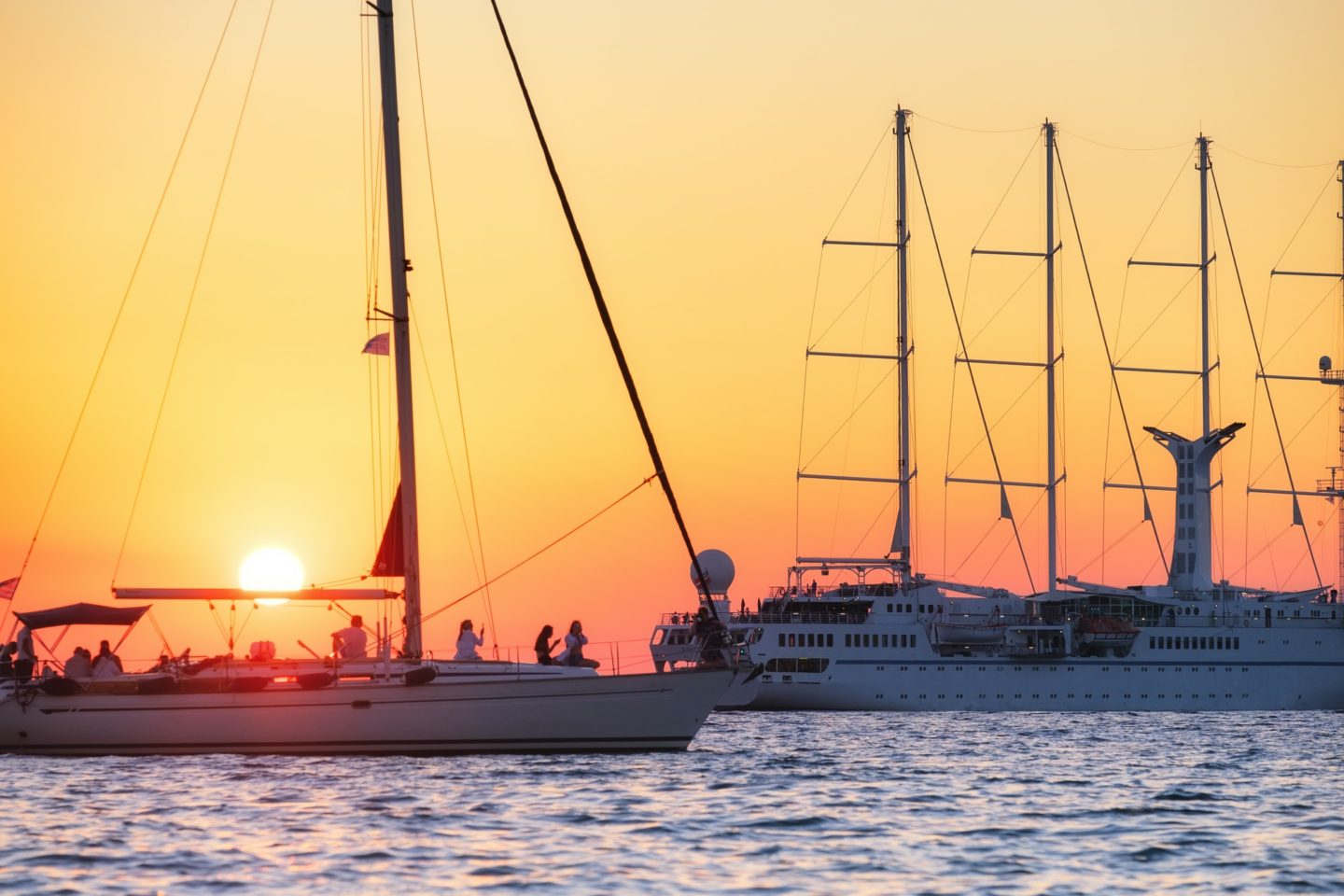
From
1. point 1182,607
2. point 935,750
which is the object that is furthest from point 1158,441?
point 935,750

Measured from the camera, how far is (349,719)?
39094 millimetres

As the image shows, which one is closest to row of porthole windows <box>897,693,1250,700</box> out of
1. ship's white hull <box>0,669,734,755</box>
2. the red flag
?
ship's white hull <box>0,669,734,755</box>

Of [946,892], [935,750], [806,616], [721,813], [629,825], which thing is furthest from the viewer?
[806,616]

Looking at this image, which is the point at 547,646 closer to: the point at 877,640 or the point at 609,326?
the point at 609,326

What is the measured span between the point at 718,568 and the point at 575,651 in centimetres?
5682

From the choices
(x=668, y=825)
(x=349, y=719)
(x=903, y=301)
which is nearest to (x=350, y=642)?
(x=349, y=719)

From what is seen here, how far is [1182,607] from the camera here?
103625 mm

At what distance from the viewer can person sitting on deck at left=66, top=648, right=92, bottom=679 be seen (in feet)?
133

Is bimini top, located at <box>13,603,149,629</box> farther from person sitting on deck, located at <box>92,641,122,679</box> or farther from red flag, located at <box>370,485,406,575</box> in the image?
red flag, located at <box>370,485,406,575</box>

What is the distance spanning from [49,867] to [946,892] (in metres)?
11.6

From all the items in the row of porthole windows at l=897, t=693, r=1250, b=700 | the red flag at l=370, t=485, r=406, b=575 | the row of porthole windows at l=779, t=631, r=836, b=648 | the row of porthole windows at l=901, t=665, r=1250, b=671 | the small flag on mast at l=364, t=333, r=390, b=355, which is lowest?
the row of porthole windows at l=897, t=693, r=1250, b=700

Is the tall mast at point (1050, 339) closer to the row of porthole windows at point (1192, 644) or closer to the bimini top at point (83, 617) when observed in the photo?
the row of porthole windows at point (1192, 644)

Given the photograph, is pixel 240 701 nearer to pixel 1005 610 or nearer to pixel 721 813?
pixel 721 813

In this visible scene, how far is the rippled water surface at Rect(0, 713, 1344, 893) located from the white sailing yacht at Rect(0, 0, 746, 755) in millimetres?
534
